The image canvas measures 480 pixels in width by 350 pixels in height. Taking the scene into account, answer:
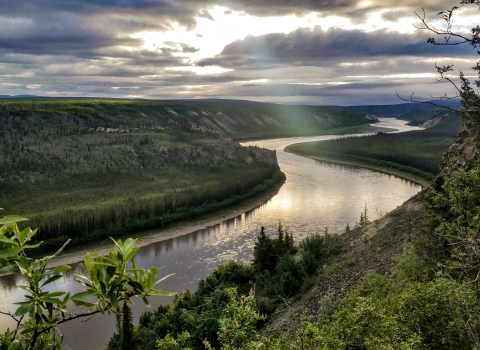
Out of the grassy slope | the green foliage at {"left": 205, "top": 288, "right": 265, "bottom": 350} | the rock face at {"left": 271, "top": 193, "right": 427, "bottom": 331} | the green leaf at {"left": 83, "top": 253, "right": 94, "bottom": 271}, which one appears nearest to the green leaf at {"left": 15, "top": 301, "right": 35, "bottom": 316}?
the green leaf at {"left": 83, "top": 253, "right": 94, "bottom": 271}

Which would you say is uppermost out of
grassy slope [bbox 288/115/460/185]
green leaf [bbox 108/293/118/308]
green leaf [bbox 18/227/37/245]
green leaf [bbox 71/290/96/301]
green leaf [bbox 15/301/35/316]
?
green leaf [bbox 18/227/37/245]

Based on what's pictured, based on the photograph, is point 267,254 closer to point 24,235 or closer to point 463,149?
point 463,149

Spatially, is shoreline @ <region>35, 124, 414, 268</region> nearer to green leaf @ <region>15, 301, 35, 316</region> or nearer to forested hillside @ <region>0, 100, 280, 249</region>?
forested hillside @ <region>0, 100, 280, 249</region>

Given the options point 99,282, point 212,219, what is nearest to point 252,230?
point 212,219

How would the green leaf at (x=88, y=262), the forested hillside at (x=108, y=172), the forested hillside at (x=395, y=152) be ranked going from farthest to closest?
1. the forested hillside at (x=395, y=152)
2. the forested hillside at (x=108, y=172)
3. the green leaf at (x=88, y=262)

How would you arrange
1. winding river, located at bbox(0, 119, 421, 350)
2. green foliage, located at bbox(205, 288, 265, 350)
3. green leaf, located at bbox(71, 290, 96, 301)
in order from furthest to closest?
winding river, located at bbox(0, 119, 421, 350)
green foliage, located at bbox(205, 288, 265, 350)
green leaf, located at bbox(71, 290, 96, 301)

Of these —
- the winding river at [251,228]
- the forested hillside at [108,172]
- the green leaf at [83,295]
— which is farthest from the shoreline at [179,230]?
the green leaf at [83,295]

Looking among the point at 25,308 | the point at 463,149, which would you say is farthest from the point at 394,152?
the point at 25,308

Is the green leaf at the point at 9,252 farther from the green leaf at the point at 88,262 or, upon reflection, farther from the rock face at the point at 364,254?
the rock face at the point at 364,254
